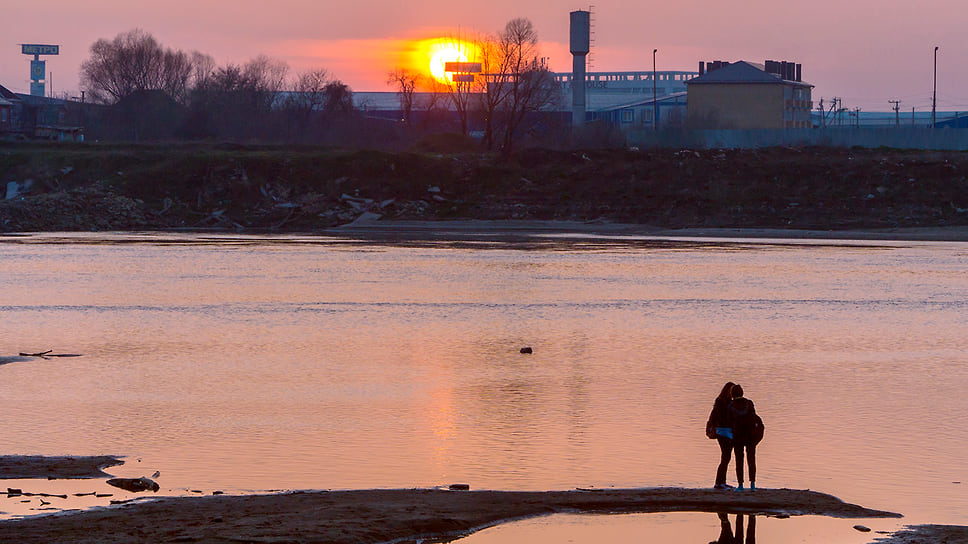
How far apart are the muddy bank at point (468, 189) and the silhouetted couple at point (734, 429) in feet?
246

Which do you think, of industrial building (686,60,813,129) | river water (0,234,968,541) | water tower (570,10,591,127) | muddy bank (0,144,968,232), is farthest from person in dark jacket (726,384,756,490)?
water tower (570,10,591,127)

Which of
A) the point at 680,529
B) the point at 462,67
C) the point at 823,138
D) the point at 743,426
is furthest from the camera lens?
the point at 462,67

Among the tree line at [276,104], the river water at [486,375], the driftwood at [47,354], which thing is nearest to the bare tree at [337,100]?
the tree line at [276,104]

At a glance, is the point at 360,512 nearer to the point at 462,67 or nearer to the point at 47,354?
the point at 47,354

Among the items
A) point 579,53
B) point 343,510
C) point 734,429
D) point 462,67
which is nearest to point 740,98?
point 579,53

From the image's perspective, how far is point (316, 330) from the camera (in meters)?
34.1

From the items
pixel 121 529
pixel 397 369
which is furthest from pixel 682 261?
pixel 121 529

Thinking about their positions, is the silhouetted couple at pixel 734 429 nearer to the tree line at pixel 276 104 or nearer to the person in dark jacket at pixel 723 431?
the person in dark jacket at pixel 723 431

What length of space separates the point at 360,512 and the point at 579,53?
136782 millimetres

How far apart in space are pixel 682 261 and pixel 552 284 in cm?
1428

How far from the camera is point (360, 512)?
14.2 m

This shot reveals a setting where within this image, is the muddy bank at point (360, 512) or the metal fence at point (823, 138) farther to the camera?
the metal fence at point (823, 138)

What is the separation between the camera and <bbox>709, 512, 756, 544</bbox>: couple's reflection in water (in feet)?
45.7

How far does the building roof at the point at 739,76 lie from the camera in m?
135
